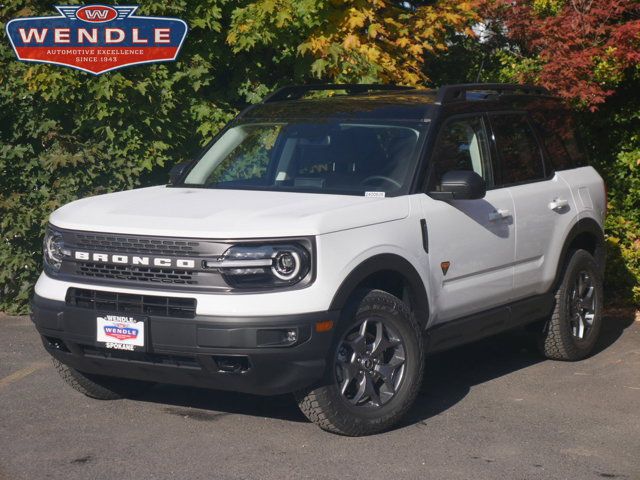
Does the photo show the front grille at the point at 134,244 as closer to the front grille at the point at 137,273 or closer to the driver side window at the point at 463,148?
the front grille at the point at 137,273

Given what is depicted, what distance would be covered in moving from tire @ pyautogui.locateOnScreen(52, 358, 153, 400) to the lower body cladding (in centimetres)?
76

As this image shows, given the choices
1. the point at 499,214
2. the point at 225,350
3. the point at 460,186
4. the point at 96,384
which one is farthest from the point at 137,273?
the point at 499,214

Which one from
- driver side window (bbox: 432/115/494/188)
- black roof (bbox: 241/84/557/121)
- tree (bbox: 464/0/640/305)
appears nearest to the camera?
driver side window (bbox: 432/115/494/188)

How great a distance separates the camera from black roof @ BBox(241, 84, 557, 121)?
7.42 m

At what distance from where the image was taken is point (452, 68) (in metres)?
12.0

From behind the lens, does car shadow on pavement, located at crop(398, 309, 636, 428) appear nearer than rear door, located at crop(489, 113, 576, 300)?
Yes

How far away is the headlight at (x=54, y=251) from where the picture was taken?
6652mm

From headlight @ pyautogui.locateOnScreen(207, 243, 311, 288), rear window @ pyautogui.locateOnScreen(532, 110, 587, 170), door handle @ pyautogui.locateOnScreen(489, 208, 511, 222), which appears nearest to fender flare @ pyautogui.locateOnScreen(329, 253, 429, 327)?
headlight @ pyautogui.locateOnScreen(207, 243, 311, 288)

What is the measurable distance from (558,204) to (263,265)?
2887 millimetres

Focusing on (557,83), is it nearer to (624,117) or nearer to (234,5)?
(624,117)

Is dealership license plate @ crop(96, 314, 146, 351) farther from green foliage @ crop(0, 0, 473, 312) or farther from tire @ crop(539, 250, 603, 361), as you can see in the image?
green foliage @ crop(0, 0, 473, 312)

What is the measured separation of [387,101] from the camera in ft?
25.1

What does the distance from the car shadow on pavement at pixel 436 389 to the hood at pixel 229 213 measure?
1230 mm
